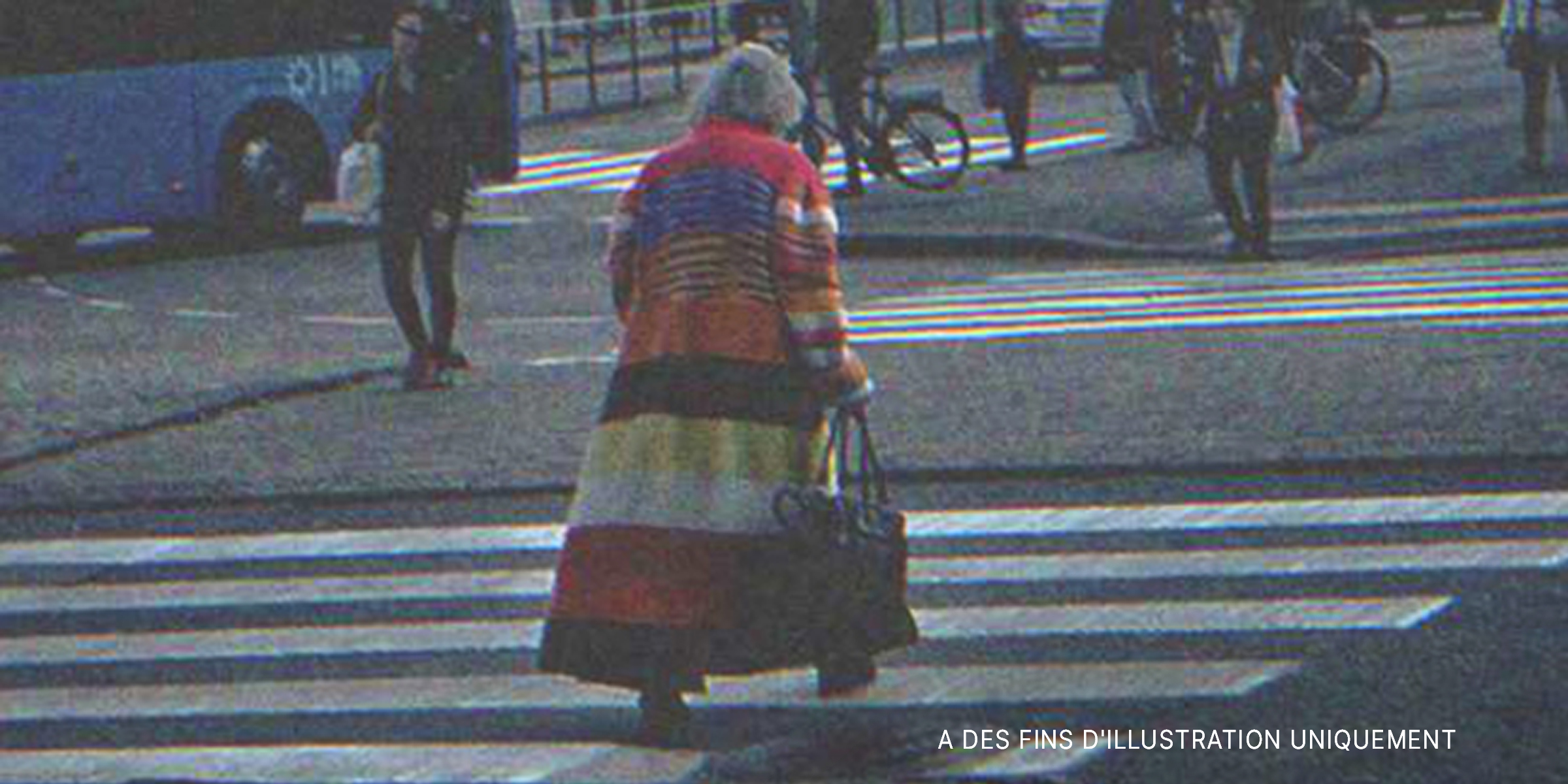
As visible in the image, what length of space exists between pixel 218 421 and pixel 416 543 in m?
3.77

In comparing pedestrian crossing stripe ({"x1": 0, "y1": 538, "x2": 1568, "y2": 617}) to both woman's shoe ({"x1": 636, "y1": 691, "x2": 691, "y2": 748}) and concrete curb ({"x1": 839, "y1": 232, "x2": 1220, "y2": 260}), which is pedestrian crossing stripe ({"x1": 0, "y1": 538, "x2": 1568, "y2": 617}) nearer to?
woman's shoe ({"x1": 636, "y1": 691, "x2": 691, "y2": 748})

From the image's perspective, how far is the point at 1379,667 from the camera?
8414 mm

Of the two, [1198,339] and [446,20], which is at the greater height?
[446,20]

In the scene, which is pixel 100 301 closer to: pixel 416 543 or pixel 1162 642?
pixel 416 543

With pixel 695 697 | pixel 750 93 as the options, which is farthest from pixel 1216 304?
pixel 750 93

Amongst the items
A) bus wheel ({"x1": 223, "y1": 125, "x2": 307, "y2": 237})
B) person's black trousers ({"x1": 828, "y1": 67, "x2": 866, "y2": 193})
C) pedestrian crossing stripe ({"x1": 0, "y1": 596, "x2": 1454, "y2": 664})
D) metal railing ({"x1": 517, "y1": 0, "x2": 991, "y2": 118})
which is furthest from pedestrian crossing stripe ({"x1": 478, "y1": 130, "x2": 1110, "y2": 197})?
pedestrian crossing stripe ({"x1": 0, "y1": 596, "x2": 1454, "y2": 664})

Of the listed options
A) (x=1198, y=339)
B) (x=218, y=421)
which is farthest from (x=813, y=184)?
(x=1198, y=339)

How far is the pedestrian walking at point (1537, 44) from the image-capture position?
23.8 metres

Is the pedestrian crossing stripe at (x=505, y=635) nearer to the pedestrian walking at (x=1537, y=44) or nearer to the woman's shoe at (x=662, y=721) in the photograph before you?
the woman's shoe at (x=662, y=721)

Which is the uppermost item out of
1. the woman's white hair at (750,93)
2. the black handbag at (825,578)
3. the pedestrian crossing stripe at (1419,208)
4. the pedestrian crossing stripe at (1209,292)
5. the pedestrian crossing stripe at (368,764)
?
the woman's white hair at (750,93)

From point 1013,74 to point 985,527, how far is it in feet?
60.5

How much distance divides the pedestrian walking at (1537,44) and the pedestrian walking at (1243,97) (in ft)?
12.1

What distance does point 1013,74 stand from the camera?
29.4 meters

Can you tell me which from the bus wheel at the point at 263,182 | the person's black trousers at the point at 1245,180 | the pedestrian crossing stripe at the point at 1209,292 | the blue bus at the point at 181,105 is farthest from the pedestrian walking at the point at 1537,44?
the bus wheel at the point at 263,182
